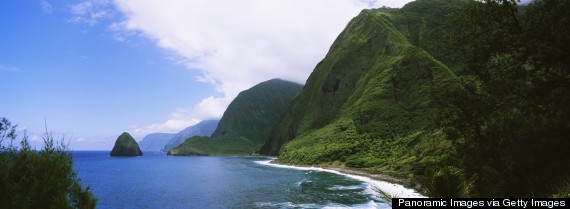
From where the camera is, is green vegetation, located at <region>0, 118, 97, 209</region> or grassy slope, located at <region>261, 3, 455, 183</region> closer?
green vegetation, located at <region>0, 118, 97, 209</region>

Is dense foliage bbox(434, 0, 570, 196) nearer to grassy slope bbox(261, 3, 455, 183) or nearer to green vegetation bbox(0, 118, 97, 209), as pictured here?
green vegetation bbox(0, 118, 97, 209)

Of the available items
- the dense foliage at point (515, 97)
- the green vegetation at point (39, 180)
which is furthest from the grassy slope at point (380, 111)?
the green vegetation at point (39, 180)

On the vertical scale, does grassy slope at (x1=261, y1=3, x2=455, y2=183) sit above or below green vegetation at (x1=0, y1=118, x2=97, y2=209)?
above

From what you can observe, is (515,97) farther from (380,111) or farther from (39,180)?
(380,111)

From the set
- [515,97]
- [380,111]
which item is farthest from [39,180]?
[380,111]

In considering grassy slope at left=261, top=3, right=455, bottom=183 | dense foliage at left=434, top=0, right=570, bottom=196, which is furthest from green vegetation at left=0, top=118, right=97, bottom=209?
grassy slope at left=261, top=3, right=455, bottom=183

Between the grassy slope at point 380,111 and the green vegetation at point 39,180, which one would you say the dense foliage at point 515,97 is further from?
the grassy slope at point 380,111
